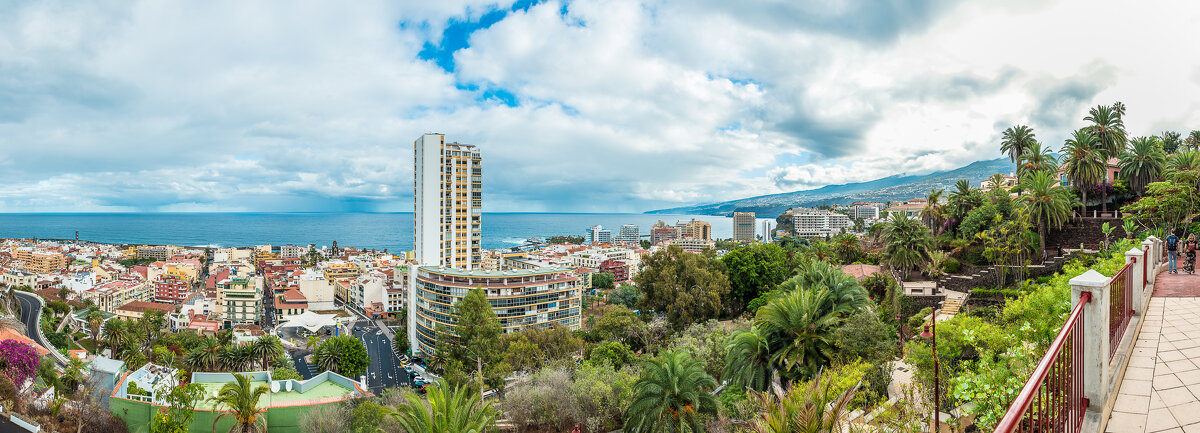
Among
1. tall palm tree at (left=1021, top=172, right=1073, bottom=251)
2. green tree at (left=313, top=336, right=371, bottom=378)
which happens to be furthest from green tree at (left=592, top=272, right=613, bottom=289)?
tall palm tree at (left=1021, top=172, right=1073, bottom=251)

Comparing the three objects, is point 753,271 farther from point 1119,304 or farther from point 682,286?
point 1119,304

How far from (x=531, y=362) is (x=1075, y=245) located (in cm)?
2220

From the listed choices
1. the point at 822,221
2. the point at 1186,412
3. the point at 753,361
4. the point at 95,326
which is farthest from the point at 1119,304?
the point at 822,221

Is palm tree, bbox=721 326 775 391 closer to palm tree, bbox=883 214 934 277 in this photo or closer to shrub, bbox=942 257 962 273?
palm tree, bbox=883 214 934 277

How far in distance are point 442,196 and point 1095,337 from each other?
151 ft

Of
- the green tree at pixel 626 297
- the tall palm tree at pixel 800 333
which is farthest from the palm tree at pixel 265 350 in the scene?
the tall palm tree at pixel 800 333

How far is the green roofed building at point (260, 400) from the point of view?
19.1m

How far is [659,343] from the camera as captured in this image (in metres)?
25.1

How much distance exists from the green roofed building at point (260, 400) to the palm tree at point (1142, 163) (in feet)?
103

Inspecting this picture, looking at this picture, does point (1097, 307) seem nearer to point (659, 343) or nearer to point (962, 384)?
point (962, 384)

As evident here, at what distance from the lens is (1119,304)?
5.04m

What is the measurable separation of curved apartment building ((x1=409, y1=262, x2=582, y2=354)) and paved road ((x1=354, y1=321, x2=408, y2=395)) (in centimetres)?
233

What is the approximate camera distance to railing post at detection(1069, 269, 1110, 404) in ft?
11.6

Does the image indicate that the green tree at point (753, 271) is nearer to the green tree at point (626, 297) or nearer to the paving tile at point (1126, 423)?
the green tree at point (626, 297)
